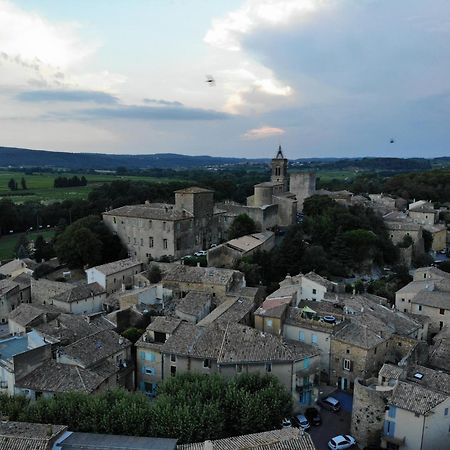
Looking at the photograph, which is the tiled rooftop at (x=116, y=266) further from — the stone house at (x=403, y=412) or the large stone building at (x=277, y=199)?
the stone house at (x=403, y=412)

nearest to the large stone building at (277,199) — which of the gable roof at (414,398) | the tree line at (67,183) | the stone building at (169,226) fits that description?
the stone building at (169,226)

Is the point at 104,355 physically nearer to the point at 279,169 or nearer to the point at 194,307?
the point at 194,307

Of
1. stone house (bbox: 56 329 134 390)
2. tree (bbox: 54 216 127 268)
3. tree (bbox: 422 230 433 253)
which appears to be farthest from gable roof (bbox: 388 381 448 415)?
tree (bbox: 422 230 433 253)

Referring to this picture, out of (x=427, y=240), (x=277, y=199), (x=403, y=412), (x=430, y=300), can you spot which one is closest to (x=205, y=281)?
(x=430, y=300)

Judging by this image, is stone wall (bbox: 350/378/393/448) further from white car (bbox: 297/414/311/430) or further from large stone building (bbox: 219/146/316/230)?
large stone building (bbox: 219/146/316/230)

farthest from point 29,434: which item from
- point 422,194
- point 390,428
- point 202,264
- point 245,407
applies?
point 422,194

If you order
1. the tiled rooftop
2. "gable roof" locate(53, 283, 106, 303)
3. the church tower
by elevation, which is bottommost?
"gable roof" locate(53, 283, 106, 303)

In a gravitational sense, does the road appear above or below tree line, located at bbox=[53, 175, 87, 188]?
below
